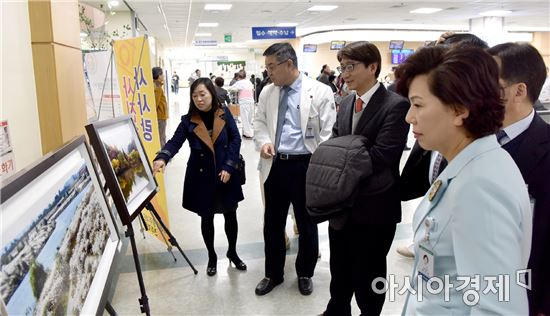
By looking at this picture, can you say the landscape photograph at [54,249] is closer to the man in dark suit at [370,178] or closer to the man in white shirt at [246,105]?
the man in dark suit at [370,178]

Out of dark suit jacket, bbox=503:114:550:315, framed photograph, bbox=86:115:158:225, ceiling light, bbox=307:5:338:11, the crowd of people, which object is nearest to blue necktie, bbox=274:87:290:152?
the crowd of people

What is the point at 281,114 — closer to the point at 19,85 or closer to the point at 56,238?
the point at 19,85

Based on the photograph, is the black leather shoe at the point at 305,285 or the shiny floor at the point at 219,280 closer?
the shiny floor at the point at 219,280

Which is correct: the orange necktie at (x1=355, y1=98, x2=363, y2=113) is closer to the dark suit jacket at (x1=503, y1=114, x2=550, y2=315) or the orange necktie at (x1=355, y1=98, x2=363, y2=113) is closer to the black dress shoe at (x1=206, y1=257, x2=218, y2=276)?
the dark suit jacket at (x1=503, y1=114, x2=550, y2=315)

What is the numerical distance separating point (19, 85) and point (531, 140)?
1944mm

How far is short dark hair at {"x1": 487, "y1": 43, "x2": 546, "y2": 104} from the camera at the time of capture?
1.33 metres

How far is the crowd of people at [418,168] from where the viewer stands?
85 cm

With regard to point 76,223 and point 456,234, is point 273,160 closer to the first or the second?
point 76,223

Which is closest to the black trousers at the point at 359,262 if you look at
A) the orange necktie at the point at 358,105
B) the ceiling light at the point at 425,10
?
the orange necktie at the point at 358,105

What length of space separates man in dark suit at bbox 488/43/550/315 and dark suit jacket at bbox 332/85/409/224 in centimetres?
53

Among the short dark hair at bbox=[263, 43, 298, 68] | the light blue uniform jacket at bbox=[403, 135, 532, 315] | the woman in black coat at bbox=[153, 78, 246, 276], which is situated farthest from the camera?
the woman in black coat at bbox=[153, 78, 246, 276]

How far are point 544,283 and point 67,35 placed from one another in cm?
225

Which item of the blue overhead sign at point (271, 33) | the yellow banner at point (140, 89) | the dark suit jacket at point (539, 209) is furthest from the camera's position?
the blue overhead sign at point (271, 33)

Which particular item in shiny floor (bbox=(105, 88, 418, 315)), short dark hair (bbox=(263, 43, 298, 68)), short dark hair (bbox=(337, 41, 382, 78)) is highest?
short dark hair (bbox=(263, 43, 298, 68))
